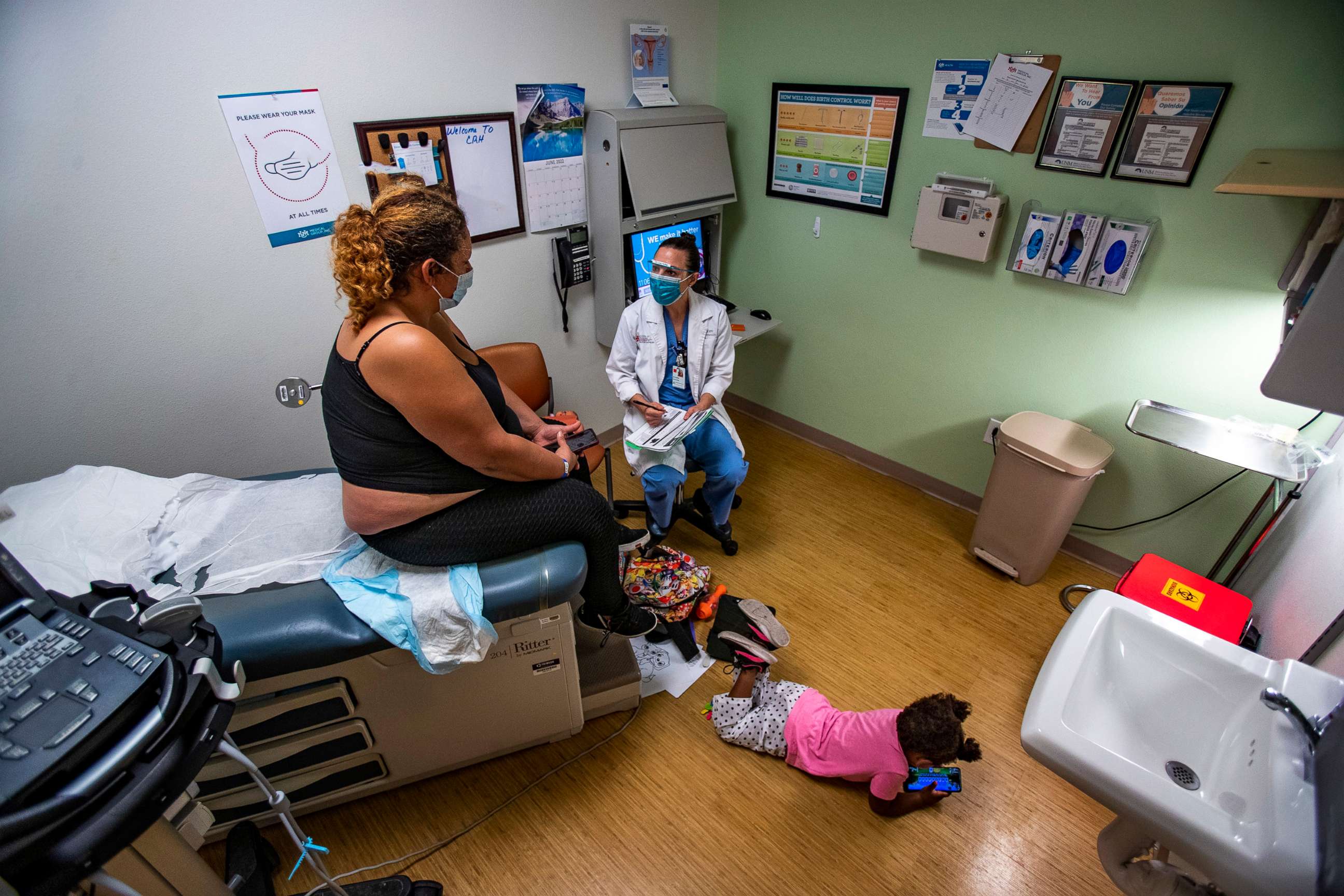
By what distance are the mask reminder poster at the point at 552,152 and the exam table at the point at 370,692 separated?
55.8 inches

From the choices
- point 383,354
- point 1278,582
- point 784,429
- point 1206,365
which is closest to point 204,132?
point 383,354

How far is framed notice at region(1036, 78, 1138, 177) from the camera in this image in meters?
2.00

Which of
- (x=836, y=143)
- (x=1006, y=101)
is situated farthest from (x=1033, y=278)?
(x=836, y=143)

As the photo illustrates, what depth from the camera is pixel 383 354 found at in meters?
1.28

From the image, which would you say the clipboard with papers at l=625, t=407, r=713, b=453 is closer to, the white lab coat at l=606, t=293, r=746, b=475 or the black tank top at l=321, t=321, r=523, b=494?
the white lab coat at l=606, t=293, r=746, b=475

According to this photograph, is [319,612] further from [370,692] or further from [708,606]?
[708,606]

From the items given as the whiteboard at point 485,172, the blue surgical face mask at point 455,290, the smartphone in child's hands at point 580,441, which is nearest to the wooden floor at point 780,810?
the smartphone in child's hands at point 580,441

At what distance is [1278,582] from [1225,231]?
3.64 feet

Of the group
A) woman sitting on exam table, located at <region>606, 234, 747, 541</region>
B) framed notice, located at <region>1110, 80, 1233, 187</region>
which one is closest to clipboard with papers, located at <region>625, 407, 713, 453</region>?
woman sitting on exam table, located at <region>606, 234, 747, 541</region>

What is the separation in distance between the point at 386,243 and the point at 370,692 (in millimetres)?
1069

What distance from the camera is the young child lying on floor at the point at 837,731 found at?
5.26ft

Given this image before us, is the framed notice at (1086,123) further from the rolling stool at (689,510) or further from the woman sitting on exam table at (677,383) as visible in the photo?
the rolling stool at (689,510)

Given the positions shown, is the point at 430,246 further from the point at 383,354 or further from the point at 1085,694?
the point at 1085,694

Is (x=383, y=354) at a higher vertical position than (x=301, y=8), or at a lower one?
lower
